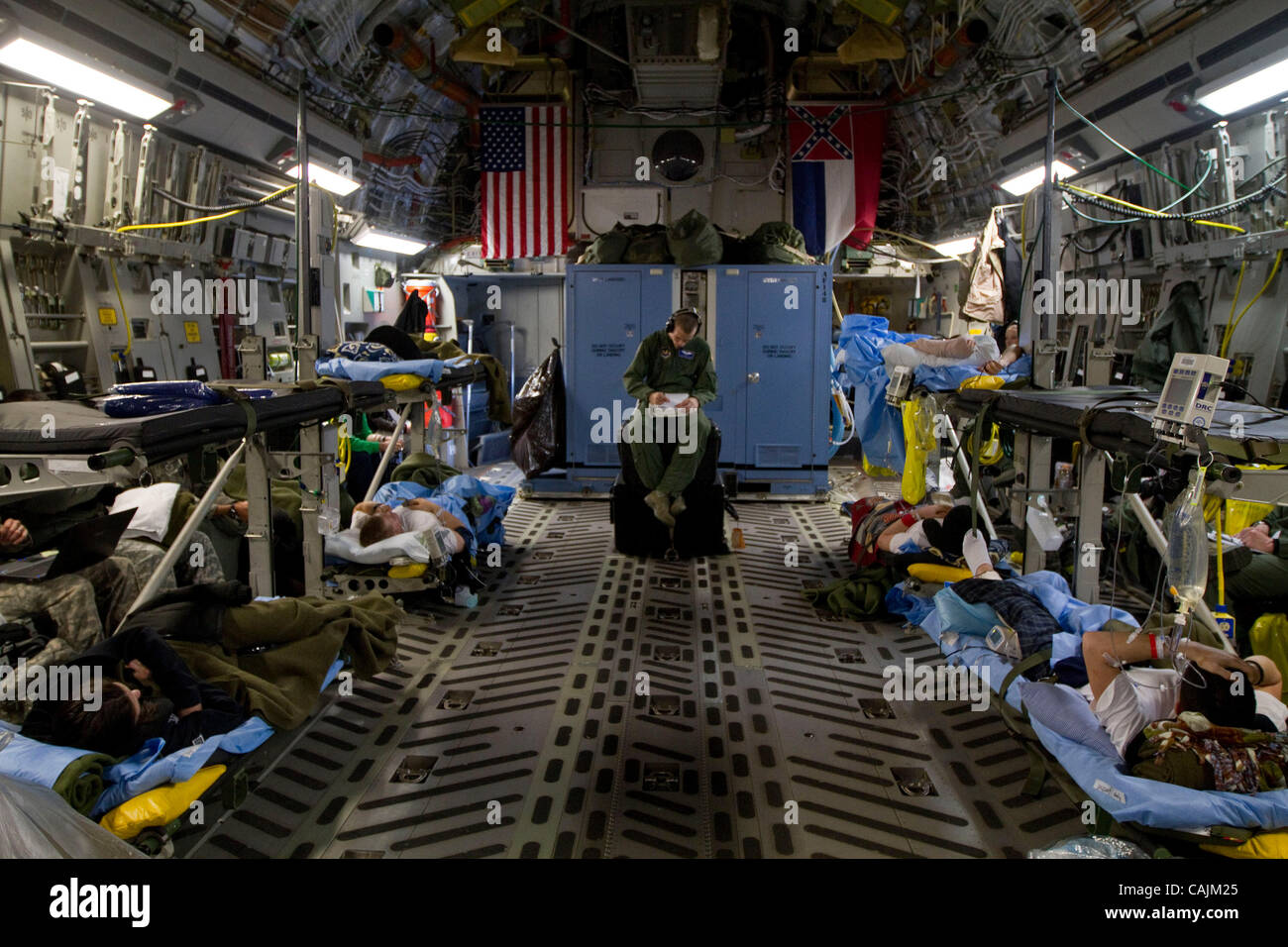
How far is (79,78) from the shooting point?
5.09 m

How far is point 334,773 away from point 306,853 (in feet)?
1.89

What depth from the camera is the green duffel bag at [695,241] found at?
28.0 feet

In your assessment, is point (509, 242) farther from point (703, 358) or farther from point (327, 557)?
point (327, 557)

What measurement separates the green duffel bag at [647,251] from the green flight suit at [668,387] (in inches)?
70.1

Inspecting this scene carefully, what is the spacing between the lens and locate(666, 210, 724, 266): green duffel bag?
8531 millimetres

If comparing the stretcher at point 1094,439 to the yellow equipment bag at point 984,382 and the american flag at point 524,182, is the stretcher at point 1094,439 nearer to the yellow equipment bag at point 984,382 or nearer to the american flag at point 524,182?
the yellow equipment bag at point 984,382

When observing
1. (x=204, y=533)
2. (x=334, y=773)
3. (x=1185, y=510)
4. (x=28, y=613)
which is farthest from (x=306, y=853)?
(x=1185, y=510)

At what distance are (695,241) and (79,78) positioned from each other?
520cm

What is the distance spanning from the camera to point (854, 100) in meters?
10.4

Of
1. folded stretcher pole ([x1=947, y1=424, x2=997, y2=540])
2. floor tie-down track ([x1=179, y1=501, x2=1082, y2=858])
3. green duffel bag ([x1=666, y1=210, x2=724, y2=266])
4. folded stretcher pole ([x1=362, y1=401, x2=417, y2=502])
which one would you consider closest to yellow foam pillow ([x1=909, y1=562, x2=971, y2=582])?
folded stretcher pole ([x1=947, y1=424, x2=997, y2=540])

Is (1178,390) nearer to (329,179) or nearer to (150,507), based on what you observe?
(150,507)

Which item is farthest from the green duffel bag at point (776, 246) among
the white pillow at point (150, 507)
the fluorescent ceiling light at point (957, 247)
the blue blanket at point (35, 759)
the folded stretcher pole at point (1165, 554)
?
the blue blanket at point (35, 759)

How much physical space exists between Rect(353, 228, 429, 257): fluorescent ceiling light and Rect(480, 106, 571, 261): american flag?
1044 mm

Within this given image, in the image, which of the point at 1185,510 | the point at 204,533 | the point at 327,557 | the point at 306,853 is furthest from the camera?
the point at 327,557
